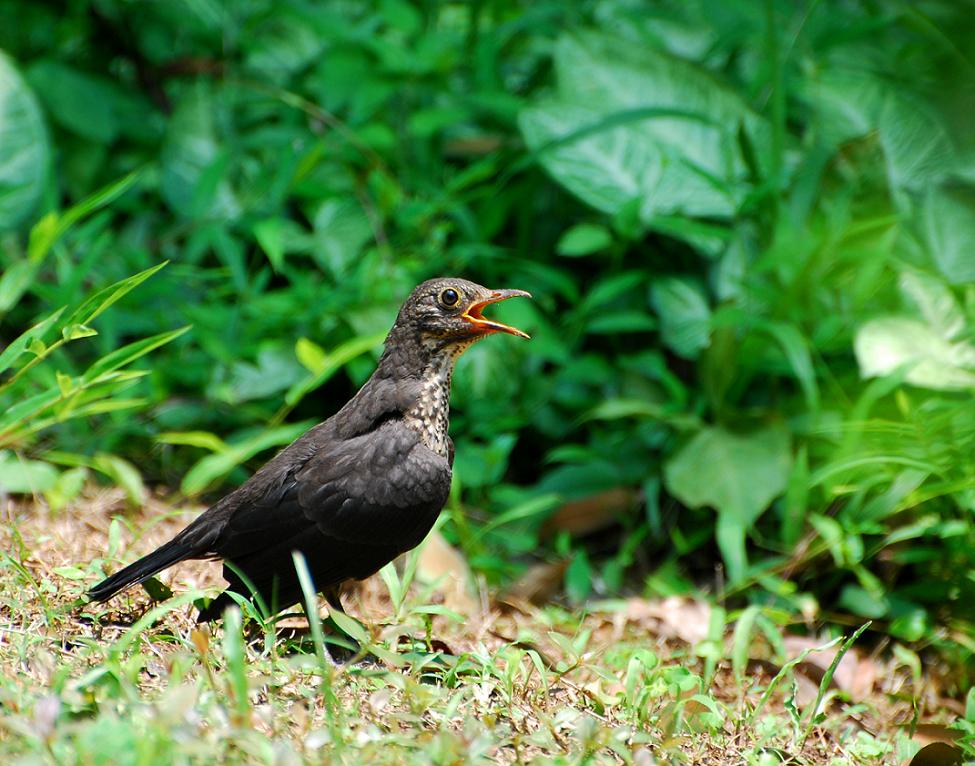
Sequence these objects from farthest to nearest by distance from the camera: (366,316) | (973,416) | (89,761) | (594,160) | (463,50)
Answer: (463,50), (594,160), (366,316), (973,416), (89,761)

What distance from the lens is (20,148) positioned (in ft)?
17.3

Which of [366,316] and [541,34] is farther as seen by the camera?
[541,34]

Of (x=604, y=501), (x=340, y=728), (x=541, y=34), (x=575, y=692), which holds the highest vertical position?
(x=541, y=34)

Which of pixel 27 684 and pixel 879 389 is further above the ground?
pixel 27 684

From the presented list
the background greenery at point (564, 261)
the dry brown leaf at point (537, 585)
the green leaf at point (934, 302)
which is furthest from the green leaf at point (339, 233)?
the green leaf at point (934, 302)

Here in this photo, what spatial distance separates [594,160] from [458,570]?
203 cm

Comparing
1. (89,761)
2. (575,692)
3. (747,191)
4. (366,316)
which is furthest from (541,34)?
(89,761)

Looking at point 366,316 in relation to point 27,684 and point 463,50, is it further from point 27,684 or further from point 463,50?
point 27,684

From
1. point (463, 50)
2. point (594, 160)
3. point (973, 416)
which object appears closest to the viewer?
point (973, 416)

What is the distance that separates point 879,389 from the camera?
4.42m

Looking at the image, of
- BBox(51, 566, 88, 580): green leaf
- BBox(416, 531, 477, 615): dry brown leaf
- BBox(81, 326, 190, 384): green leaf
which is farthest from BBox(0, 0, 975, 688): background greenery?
BBox(51, 566, 88, 580): green leaf

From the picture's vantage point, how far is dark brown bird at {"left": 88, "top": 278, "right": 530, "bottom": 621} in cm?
328

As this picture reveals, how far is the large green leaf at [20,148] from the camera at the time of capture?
17.2 ft

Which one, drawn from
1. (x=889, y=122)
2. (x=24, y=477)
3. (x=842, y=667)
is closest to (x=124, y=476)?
(x=24, y=477)
